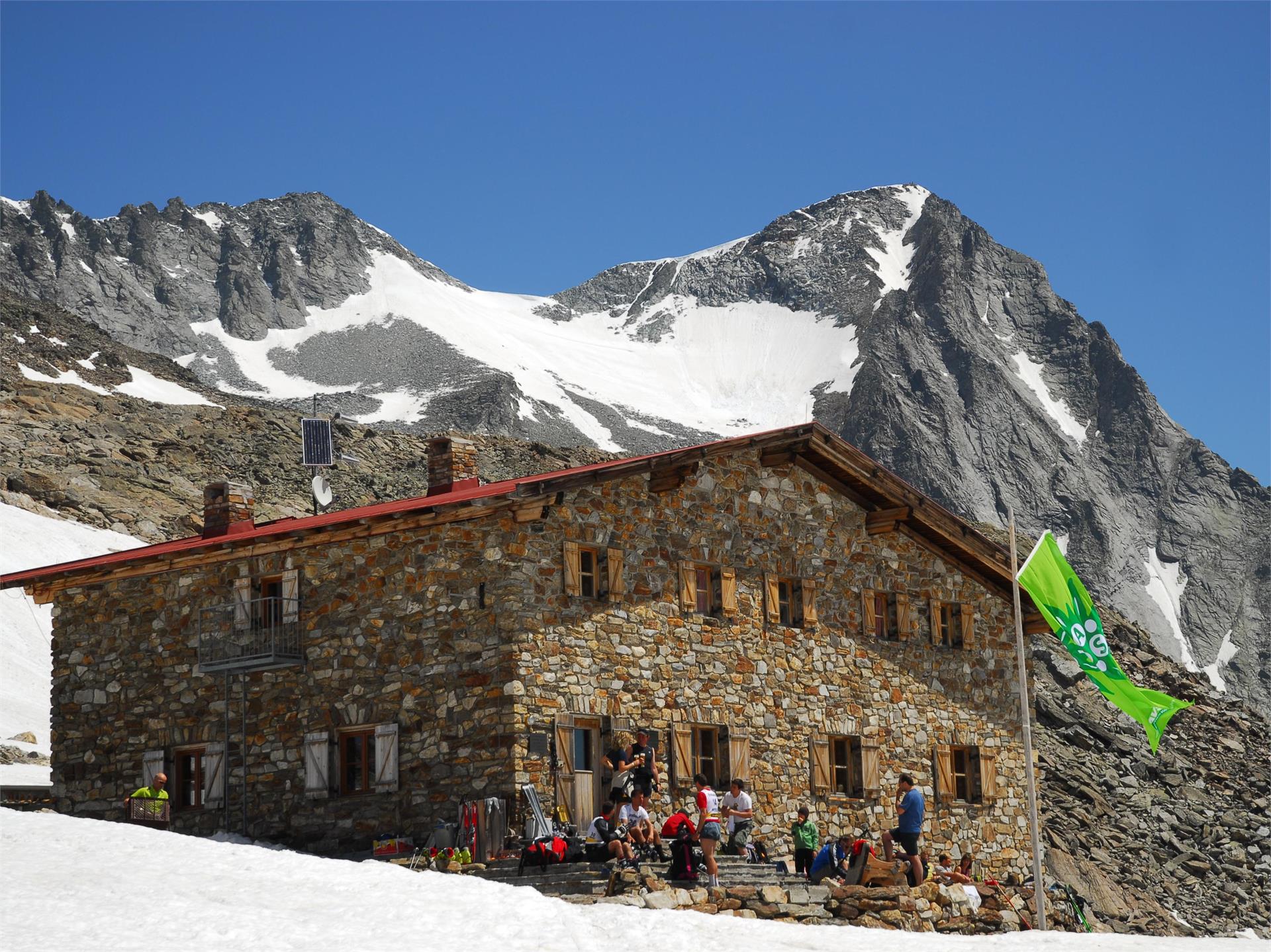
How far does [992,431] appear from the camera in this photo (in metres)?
192

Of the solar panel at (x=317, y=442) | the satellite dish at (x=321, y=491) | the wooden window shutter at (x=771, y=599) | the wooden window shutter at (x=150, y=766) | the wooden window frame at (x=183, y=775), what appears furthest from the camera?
the solar panel at (x=317, y=442)

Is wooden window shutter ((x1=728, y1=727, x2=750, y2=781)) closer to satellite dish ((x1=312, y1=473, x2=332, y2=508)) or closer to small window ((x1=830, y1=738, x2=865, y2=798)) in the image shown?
small window ((x1=830, y1=738, x2=865, y2=798))

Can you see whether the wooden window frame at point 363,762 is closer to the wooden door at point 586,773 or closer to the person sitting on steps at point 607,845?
the wooden door at point 586,773

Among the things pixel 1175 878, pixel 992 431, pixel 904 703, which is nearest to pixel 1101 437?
pixel 992 431

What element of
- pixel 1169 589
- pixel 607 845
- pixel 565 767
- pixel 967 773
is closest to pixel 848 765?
pixel 967 773

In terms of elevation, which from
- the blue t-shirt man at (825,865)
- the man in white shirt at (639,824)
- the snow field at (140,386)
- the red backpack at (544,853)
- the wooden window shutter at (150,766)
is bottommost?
the blue t-shirt man at (825,865)

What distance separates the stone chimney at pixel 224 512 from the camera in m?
29.4

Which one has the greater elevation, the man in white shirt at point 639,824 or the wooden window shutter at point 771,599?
the wooden window shutter at point 771,599

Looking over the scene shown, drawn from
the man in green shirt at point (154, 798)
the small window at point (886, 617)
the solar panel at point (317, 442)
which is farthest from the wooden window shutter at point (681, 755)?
the solar panel at point (317, 442)

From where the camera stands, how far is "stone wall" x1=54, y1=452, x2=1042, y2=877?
2331 cm

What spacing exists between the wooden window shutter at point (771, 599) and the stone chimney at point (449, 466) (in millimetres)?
5332

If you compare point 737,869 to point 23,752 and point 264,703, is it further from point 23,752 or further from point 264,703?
point 23,752

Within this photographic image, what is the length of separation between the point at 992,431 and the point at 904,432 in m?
12.5

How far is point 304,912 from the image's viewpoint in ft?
51.6
